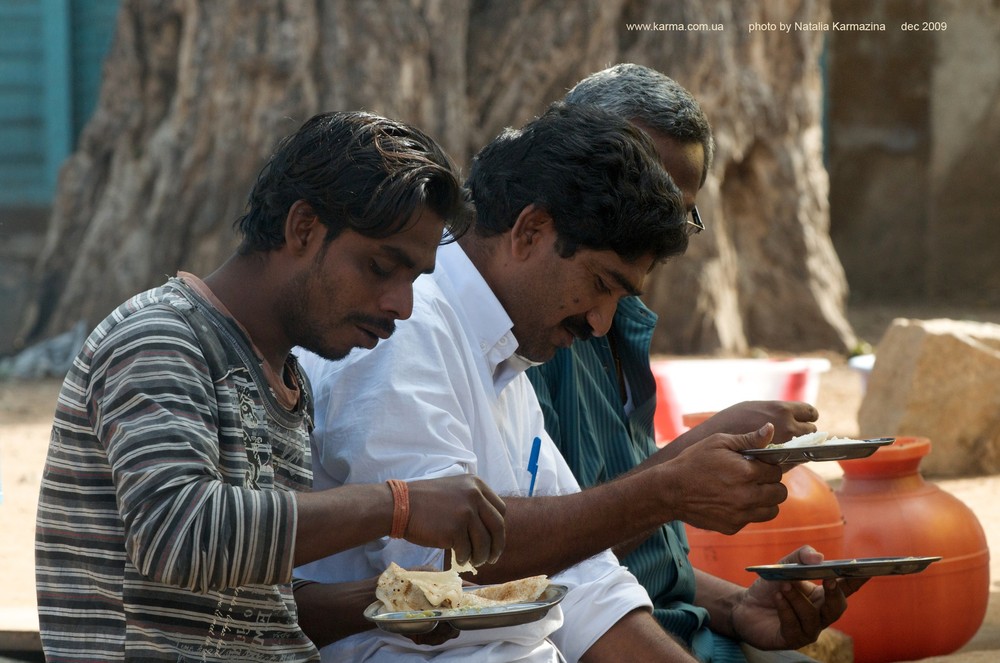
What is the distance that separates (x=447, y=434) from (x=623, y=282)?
0.58 metres

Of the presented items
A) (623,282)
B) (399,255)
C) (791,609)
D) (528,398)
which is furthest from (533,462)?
(791,609)

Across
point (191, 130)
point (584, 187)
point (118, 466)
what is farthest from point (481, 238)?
point (191, 130)

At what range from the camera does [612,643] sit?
2635mm

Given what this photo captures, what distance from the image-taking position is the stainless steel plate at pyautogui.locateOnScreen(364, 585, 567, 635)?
2018 millimetres

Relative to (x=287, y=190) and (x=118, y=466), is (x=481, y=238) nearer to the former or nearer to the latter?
(x=287, y=190)

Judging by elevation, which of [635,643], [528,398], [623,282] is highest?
[623,282]

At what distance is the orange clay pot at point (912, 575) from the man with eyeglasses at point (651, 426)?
87 centimetres

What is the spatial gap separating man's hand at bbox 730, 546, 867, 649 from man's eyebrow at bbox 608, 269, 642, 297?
0.81 metres

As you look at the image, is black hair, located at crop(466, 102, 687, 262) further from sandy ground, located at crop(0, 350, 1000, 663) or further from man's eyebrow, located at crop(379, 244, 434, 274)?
sandy ground, located at crop(0, 350, 1000, 663)

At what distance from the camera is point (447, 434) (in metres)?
2.39

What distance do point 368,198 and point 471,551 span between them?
1.98ft

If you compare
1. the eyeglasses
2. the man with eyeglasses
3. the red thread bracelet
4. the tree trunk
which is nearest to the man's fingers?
the red thread bracelet

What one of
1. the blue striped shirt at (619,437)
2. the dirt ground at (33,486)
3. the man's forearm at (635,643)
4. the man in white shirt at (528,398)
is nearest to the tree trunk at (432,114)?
the dirt ground at (33,486)

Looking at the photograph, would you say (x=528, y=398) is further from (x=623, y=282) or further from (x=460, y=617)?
(x=460, y=617)
